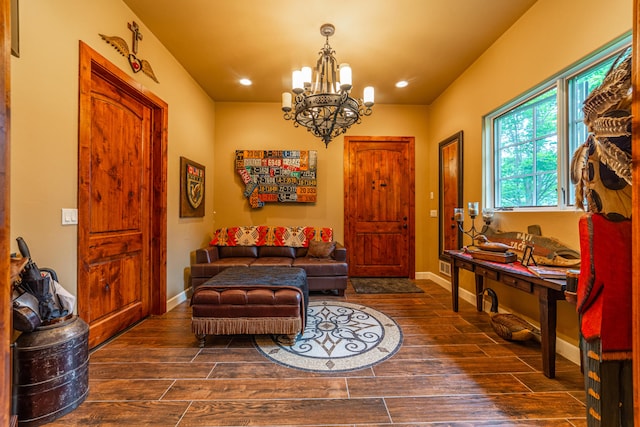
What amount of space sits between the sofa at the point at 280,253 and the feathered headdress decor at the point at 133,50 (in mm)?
2176

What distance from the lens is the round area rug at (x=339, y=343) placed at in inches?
82.0

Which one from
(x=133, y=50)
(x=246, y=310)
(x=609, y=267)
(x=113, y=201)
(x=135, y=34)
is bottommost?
(x=246, y=310)

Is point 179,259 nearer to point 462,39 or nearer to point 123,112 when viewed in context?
point 123,112

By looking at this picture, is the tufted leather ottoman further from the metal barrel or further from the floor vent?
the floor vent

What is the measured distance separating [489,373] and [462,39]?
10.3 feet

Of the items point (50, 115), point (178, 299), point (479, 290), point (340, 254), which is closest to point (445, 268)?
point (479, 290)

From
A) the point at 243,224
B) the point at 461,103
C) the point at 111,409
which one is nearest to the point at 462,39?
the point at 461,103

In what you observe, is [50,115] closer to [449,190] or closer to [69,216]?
[69,216]

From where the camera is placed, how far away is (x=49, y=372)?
150 cm

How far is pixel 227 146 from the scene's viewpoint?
4617mm

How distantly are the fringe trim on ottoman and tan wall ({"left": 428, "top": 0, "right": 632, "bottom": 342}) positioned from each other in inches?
88.9

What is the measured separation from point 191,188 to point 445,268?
3.85 m

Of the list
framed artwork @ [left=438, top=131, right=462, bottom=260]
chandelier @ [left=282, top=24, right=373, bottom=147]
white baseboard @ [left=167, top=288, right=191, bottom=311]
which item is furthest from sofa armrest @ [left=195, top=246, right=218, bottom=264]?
framed artwork @ [left=438, top=131, right=462, bottom=260]

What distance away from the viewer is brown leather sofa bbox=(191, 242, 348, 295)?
3.59 meters
